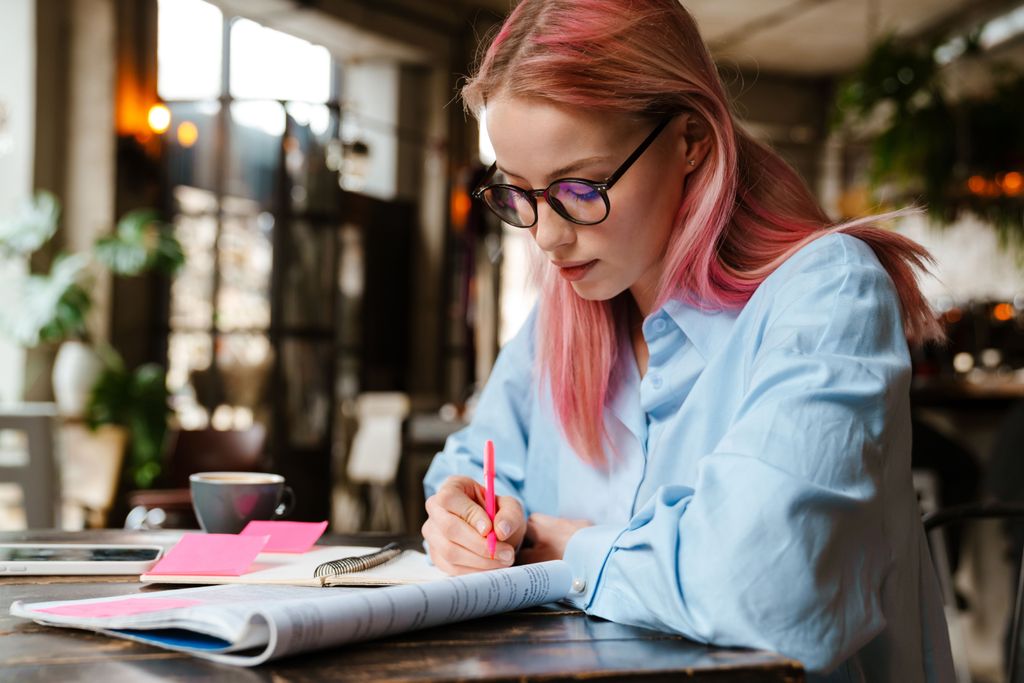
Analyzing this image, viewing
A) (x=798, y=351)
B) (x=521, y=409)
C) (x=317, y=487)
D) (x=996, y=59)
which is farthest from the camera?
(x=996, y=59)

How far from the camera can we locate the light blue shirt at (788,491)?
774 millimetres

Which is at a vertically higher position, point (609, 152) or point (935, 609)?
point (609, 152)

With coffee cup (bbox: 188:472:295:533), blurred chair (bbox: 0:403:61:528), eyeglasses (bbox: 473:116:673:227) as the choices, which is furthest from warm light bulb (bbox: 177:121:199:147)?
eyeglasses (bbox: 473:116:673:227)

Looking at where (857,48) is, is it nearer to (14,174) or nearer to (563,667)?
(14,174)

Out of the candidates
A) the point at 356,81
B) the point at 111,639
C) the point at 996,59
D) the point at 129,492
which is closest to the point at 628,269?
the point at 111,639

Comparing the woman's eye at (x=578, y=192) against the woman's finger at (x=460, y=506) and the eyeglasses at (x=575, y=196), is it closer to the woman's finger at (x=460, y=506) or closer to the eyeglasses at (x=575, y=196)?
the eyeglasses at (x=575, y=196)

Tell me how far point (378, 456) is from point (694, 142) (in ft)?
17.5

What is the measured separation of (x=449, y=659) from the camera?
2.34 ft

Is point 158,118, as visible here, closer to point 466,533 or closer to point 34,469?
point 34,469

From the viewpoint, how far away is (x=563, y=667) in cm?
68

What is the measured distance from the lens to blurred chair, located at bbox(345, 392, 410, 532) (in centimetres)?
629

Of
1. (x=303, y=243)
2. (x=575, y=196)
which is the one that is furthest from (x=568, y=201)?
(x=303, y=243)

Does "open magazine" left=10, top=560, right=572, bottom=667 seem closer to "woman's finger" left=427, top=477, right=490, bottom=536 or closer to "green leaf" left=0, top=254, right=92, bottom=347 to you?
"woman's finger" left=427, top=477, right=490, bottom=536

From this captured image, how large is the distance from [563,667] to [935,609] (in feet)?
1.87
